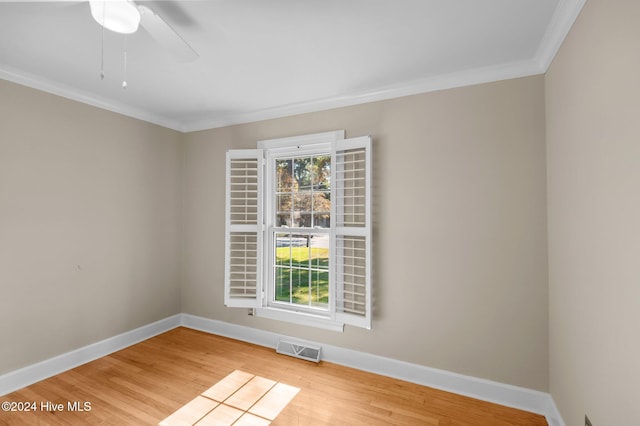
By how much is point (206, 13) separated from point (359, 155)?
154cm

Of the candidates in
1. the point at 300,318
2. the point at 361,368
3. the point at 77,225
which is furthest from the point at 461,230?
the point at 77,225

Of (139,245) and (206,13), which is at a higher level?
(206,13)

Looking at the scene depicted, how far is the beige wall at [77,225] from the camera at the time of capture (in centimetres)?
229

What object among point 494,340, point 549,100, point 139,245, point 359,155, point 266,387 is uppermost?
point 549,100

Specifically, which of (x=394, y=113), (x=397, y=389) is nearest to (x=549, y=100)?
(x=394, y=113)

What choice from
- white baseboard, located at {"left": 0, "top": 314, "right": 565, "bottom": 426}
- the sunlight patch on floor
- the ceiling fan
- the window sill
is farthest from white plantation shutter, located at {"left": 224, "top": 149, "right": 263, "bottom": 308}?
the ceiling fan

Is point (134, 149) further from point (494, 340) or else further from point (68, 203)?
point (494, 340)

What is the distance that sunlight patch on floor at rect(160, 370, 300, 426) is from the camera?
1970mm

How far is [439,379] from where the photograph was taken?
234cm

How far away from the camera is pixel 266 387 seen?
236 centimetres

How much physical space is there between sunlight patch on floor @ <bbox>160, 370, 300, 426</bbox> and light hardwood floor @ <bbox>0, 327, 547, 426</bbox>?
0.17 feet

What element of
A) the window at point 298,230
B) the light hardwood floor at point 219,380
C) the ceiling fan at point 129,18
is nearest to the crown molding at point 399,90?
the window at point 298,230

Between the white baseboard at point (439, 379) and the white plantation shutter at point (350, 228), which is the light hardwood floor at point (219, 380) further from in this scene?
the white plantation shutter at point (350, 228)

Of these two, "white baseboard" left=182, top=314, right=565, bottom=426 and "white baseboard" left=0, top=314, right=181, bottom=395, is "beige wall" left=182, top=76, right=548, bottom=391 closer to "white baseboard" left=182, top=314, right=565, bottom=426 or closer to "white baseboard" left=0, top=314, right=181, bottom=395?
"white baseboard" left=182, top=314, right=565, bottom=426
